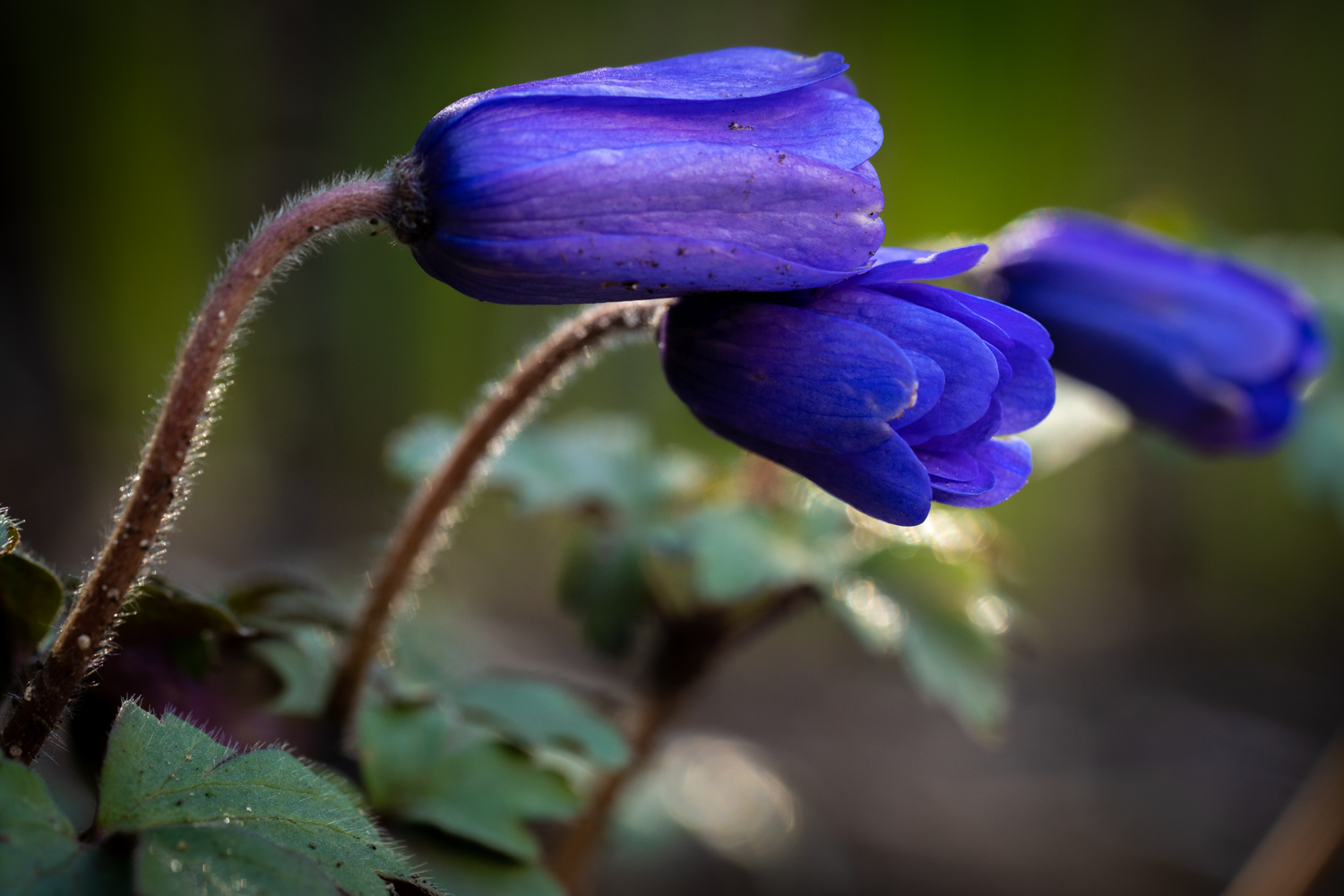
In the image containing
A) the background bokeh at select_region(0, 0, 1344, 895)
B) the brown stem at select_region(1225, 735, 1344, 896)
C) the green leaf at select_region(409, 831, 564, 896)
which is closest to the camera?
the green leaf at select_region(409, 831, 564, 896)

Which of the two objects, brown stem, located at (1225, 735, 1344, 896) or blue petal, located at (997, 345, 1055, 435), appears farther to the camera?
brown stem, located at (1225, 735, 1344, 896)

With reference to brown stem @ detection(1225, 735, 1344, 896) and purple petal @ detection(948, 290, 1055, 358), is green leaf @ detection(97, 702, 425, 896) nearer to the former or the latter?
purple petal @ detection(948, 290, 1055, 358)

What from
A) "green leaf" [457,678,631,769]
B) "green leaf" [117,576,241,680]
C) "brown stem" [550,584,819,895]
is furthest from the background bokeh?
"green leaf" [117,576,241,680]

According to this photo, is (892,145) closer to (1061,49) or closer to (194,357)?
(1061,49)

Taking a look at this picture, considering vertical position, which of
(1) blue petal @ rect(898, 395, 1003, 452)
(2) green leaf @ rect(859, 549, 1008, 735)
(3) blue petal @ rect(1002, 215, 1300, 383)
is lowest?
(2) green leaf @ rect(859, 549, 1008, 735)

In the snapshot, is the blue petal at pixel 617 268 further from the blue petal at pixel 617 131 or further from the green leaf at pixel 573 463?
the green leaf at pixel 573 463

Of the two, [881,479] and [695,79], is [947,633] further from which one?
[695,79]

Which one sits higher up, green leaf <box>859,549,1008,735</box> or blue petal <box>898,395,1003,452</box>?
blue petal <box>898,395,1003,452</box>
